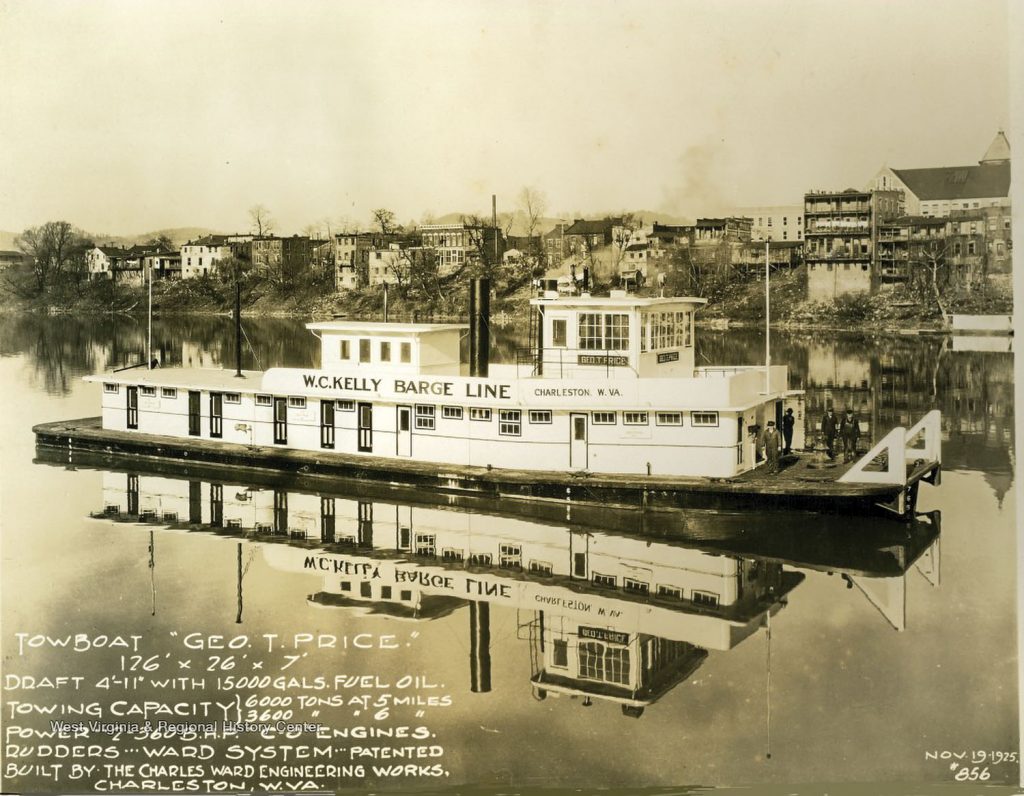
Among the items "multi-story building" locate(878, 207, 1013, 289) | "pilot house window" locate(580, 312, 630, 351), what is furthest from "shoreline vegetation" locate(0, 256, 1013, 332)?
"pilot house window" locate(580, 312, 630, 351)

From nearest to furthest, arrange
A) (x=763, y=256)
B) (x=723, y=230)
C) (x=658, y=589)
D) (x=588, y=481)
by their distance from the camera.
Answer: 1. (x=658, y=589)
2. (x=588, y=481)
3. (x=763, y=256)
4. (x=723, y=230)

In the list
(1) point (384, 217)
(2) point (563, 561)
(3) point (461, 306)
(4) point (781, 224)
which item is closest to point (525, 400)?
(2) point (563, 561)

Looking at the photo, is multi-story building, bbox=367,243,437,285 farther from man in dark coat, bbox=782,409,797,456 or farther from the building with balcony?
man in dark coat, bbox=782,409,797,456

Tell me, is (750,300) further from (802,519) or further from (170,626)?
(170,626)

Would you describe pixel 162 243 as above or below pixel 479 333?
above

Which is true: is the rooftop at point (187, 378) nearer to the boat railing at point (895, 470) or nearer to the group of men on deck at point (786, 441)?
the group of men on deck at point (786, 441)

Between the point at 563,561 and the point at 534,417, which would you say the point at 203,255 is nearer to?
the point at 534,417

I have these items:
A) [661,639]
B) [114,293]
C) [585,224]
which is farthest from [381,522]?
[114,293]
